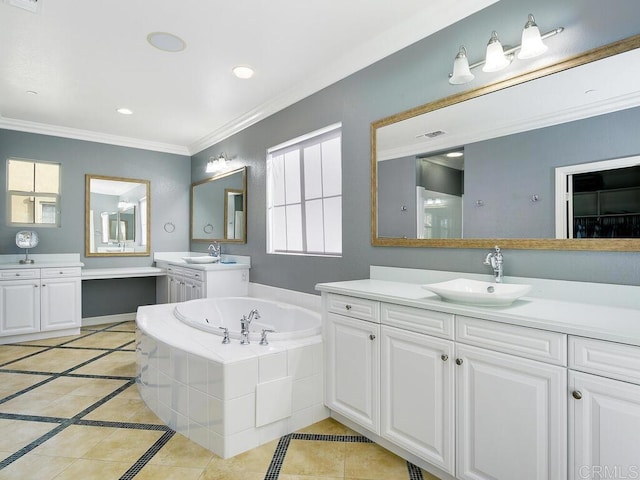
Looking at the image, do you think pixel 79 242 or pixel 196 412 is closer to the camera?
pixel 196 412

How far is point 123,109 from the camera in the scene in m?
4.01

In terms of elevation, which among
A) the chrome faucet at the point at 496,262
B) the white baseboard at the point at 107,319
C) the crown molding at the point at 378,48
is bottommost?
the white baseboard at the point at 107,319

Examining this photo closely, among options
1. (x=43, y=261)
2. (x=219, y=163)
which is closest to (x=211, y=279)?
(x=219, y=163)

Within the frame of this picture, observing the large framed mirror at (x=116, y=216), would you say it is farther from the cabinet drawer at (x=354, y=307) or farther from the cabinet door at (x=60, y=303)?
the cabinet drawer at (x=354, y=307)

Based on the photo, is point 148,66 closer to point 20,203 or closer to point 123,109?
point 123,109

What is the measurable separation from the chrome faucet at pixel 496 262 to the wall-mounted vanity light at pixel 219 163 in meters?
3.41

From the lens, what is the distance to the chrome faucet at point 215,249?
4676mm

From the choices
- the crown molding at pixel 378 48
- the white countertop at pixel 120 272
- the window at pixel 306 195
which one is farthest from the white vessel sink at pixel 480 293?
the white countertop at pixel 120 272

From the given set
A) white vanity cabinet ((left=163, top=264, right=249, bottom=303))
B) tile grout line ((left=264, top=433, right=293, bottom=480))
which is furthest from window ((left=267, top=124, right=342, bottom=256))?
tile grout line ((left=264, top=433, right=293, bottom=480))

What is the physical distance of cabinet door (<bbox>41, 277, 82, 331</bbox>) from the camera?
4188 mm

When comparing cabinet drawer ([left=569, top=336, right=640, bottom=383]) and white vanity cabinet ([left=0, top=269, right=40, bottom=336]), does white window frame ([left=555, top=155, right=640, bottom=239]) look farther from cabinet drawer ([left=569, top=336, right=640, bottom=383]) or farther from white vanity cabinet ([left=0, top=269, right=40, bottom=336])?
white vanity cabinet ([left=0, top=269, right=40, bottom=336])

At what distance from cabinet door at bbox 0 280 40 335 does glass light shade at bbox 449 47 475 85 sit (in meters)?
4.64

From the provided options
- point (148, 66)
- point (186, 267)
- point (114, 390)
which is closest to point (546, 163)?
point (148, 66)

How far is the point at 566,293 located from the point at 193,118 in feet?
13.1
